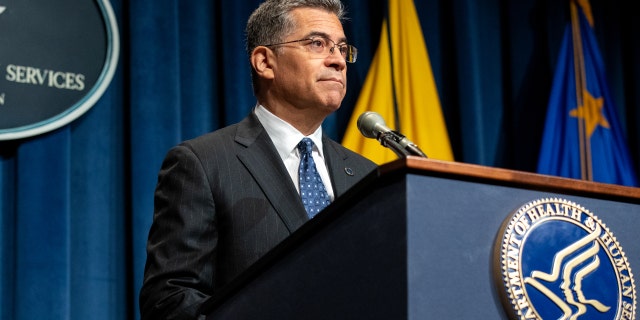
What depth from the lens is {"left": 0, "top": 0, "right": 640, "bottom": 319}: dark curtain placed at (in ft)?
9.28

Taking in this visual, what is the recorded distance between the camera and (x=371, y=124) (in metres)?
1.71

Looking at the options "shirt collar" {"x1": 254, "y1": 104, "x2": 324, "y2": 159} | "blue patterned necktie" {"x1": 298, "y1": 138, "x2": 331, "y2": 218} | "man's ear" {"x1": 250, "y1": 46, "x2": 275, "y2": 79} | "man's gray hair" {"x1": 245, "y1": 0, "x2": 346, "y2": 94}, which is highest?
"man's gray hair" {"x1": 245, "y1": 0, "x2": 346, "y2": 94}

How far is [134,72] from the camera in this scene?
3.13 meters

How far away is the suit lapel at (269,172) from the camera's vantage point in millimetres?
1869

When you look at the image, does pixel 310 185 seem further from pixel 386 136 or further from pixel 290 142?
pixel 386 136

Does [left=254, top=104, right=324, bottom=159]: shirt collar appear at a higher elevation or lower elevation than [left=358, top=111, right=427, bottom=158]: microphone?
higher

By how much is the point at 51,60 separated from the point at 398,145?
177cm

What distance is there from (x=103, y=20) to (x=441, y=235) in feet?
7.31

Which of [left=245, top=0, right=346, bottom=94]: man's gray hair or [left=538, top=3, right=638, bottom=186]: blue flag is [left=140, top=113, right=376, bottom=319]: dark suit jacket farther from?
[left=538, top=3, right=638, bottom=186]: blue flag

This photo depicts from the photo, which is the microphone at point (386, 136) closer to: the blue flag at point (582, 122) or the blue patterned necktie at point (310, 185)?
the blue patterned necktie at point (310, 185)

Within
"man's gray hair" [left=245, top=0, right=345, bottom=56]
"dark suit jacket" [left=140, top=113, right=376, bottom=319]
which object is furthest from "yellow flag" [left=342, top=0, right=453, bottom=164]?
"dark suit jacket" [left=140, top=113, right=376, bottom=319]

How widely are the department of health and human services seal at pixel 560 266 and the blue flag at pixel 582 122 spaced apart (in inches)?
109

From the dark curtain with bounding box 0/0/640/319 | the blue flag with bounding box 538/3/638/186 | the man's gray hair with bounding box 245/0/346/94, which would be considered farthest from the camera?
the blue flag with bounding box 538/3/638/186

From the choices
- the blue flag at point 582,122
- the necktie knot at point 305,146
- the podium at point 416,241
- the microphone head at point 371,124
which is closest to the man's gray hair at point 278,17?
the necktie knot at point 305,146
